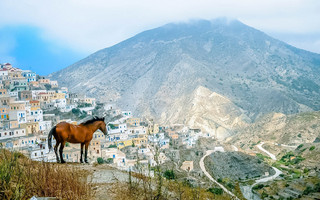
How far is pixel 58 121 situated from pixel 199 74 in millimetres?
73426

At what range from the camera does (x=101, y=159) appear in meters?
29.4

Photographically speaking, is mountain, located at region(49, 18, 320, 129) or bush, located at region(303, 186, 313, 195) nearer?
bush, located at region(303, 186, 313, 195)

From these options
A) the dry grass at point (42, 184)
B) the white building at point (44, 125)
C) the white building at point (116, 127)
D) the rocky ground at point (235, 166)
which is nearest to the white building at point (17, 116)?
the white building at point (44, 125)

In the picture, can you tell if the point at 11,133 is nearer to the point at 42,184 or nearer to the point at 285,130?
the point at 42,184

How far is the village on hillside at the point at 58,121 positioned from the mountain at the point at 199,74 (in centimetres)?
3048

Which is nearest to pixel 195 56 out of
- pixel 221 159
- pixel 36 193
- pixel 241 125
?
pixel 241 125

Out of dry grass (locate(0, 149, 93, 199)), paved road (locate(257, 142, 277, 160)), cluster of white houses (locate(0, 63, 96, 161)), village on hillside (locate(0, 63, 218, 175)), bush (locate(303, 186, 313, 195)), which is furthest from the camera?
paved road (locate(257, 142, 277, 160))

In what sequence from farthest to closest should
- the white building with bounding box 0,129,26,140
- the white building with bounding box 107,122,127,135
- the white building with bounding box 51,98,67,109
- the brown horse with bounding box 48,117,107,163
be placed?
1. the white building with bounding box 51,98,67,109
2. the white building with bounding box 107,122,127,135
3. the white building with bounding box 0,129,26,140
4. the brown horse with bounding box 48,117,107,163

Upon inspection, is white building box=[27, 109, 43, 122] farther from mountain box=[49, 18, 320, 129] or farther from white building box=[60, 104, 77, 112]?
mountain box=[49, 18, 320, 129]

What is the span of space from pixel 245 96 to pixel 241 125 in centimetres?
2523

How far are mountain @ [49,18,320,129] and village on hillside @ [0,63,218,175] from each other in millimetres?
30480

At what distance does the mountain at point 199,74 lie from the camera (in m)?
86.9

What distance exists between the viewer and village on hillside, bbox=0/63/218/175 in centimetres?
2830

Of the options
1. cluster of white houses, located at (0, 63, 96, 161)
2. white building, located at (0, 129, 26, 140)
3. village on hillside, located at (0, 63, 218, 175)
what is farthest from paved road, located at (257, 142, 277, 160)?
white building, located at (0, 129, 26, 140)
